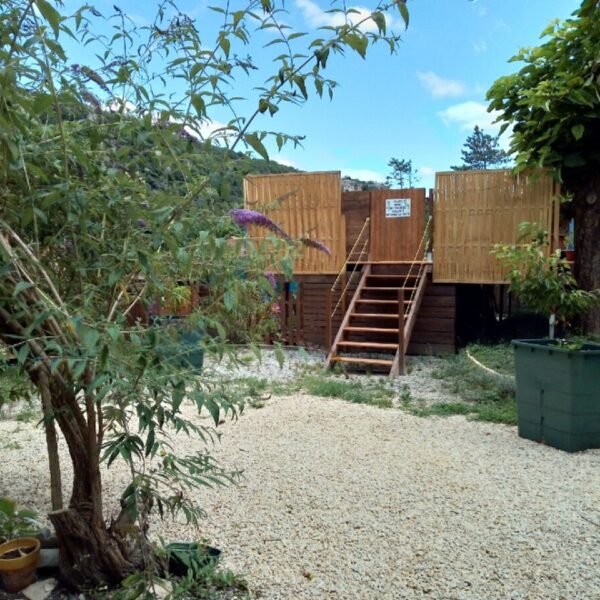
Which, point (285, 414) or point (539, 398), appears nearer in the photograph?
point (539, 398)

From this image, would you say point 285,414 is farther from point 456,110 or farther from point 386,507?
point 456,110

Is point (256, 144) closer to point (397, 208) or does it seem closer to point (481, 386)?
point (481, 386)

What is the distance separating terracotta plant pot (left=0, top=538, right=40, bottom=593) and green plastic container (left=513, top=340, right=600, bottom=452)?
10.3 ft

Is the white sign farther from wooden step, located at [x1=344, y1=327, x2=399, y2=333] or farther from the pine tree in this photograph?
the pine tree

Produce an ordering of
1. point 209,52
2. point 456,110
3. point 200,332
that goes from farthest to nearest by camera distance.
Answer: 1. point 456,110
2. point 200,332
3. point 209,52

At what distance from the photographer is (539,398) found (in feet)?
12.1

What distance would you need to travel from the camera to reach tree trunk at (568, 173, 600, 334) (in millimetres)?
6059

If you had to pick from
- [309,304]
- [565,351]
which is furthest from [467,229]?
[565,351]

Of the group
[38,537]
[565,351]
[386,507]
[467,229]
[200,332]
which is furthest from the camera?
[467,229]

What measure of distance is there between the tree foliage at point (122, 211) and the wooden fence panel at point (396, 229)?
20.6 ft

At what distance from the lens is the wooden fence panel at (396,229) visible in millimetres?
7672

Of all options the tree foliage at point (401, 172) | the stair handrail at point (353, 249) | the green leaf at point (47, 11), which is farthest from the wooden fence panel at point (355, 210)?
the tree foliage at point (401, 172)

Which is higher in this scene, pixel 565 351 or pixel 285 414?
pixel 565 351

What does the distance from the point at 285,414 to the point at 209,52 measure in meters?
3.52
